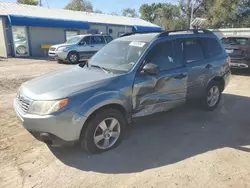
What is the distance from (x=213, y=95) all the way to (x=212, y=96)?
42mm

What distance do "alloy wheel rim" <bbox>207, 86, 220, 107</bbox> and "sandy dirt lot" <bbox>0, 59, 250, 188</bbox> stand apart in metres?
0.66

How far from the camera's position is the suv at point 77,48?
14.6 m

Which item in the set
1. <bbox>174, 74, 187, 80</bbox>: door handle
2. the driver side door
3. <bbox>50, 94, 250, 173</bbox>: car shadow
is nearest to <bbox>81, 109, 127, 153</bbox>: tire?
<bbox>50, 94, 250, 173</bbox>: car shadow

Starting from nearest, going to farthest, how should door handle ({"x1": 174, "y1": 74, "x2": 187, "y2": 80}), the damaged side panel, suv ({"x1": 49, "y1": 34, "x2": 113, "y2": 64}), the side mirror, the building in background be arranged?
1. the side mirror
2. the damaged side panel
3. door handle ({"x1": 174, "y1": 74, "x2": 187, "y2": 80})
4. suv ({"x1": 49, "y1": 34, "x2": 113, "y2": 64})
5. the building in background

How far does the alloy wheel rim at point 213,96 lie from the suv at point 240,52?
5566 mm

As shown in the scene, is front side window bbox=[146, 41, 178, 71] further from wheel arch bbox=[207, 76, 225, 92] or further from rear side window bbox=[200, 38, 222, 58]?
wheel arch bbox=[207, 76, 225, 92]

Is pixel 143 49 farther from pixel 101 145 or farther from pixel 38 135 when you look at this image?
pixel 38 135

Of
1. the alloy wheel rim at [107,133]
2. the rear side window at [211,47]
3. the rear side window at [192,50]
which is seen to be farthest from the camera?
the rear side window at [211,47]

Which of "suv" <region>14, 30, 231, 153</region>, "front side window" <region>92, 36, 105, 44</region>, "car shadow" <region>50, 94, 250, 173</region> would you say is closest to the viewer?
"suv" <region>14, 30, 231, 153</region>

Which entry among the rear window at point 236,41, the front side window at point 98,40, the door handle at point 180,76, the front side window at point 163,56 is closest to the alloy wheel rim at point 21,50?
the front side window at point 98,40

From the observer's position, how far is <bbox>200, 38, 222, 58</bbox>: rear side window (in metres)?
5.26

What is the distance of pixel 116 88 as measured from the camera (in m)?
3.60

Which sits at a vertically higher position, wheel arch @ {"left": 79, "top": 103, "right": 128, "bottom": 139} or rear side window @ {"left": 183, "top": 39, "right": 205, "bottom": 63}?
rear side window @ {"left": 183, "top": 39, "right": 205, "bottom": 63}

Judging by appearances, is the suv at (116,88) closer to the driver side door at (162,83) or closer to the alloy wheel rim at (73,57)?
the driver side door at (162,83)
